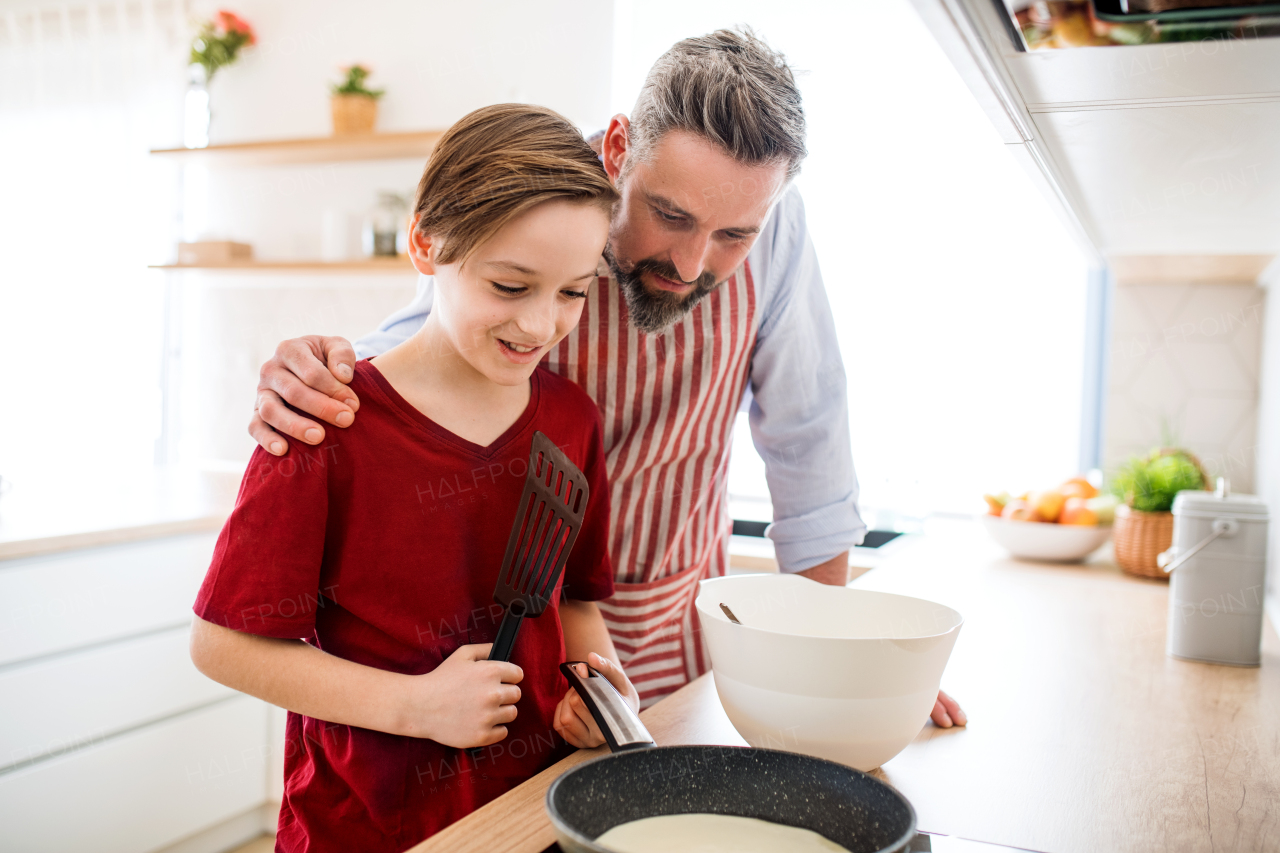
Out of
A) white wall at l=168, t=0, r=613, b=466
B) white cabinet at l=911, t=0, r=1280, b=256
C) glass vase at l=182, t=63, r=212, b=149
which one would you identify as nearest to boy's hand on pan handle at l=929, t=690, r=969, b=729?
white cabinet at l=911, t=0, r=1280, b=256

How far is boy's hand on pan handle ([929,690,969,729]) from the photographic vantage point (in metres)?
0.84

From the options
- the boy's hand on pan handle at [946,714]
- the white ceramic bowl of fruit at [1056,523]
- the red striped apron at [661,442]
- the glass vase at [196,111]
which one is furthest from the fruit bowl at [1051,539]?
the glass vase at [196,111]

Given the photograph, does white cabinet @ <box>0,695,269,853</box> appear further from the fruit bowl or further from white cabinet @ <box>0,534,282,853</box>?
the fruit bowl

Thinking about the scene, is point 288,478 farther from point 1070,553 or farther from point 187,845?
point 187,845

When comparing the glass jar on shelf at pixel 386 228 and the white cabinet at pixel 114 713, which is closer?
the white cabinet at pixel 114 713

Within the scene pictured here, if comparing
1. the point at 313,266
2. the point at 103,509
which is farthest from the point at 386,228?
the point at 103,509

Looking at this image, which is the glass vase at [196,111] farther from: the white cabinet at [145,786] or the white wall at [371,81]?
the white cabinet at [145,786]

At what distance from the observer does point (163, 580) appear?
1.91m

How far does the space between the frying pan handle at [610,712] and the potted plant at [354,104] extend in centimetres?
249

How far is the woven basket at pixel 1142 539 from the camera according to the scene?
1.64 m

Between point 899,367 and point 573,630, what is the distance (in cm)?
178

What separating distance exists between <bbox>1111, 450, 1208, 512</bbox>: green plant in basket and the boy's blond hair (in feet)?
4.31

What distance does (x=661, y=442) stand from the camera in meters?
1.11

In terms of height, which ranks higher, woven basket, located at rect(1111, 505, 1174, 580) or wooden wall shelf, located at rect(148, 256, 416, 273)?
wooden wall shelf, located at rect(148, 256, 416, 273)
